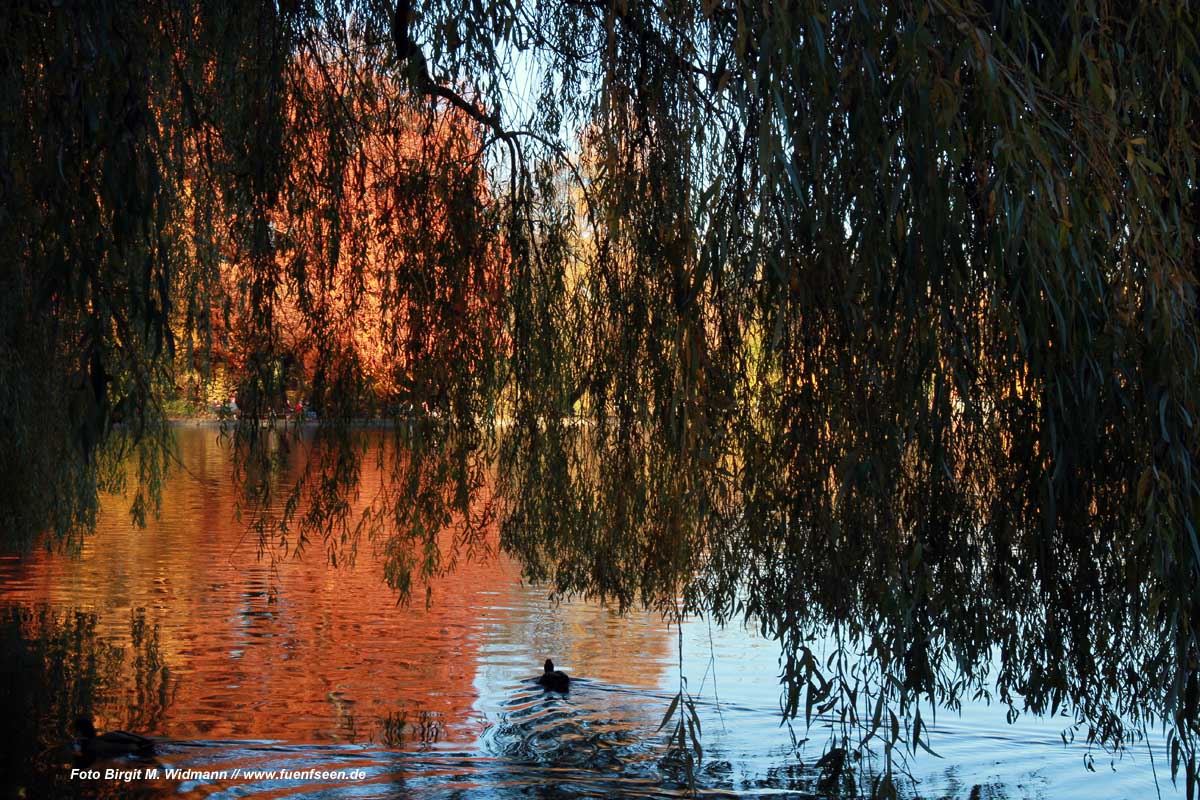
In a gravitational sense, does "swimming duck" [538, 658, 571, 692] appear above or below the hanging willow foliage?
below

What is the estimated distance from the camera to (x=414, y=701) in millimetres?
6355

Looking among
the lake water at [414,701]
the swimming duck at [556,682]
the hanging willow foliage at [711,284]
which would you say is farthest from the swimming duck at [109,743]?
the swimming duck at [556,682]

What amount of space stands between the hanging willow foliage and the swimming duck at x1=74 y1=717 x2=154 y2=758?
126cm

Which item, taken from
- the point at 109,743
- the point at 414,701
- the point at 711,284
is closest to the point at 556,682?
the point at 414,701

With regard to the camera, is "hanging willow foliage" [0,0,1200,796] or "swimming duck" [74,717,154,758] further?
"swimming duck" [74,717,154,758]

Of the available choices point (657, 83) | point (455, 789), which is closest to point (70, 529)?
point (455, 789)

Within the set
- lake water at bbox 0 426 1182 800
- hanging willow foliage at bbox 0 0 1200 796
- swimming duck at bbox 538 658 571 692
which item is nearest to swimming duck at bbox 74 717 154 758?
lake water at bbox 0 426 1182 800

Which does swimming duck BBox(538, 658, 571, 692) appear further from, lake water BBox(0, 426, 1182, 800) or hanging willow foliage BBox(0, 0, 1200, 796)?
hanging willow foliage BBox(0, 0, 1200, 796)

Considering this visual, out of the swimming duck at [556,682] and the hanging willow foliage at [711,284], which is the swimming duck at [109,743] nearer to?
the hanging willow foliage at [711,284]

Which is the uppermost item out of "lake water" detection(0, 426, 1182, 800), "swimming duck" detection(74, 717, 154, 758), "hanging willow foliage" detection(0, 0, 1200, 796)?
"hanging willow foliage" detection(0, 0, 1200, 796)

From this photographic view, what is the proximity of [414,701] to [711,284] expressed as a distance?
158 inches

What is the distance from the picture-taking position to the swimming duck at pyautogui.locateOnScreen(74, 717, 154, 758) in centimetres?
505

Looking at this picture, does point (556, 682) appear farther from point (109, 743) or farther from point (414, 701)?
point (109, 743)

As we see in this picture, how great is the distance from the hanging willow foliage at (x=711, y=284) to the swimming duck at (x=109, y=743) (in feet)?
4.12
